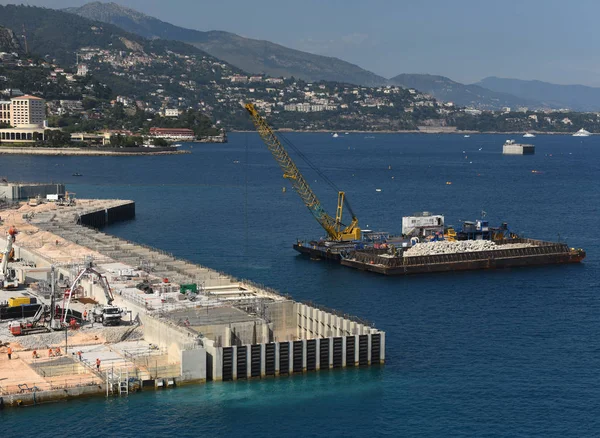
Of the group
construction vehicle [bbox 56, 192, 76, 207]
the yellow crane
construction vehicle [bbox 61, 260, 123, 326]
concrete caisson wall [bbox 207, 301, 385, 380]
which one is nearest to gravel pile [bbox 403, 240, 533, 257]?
the yellow crane

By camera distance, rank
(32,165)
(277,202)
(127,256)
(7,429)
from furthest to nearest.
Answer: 1. (32,165)
2. (277,202)
3. (127,256)
4. (7,429)

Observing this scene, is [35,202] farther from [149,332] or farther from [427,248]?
[149,332]

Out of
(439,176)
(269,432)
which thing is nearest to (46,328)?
(269,432)

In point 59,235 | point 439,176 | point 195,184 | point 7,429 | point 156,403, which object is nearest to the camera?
point 7,429

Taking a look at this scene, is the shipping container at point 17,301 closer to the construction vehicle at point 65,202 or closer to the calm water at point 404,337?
the calm water at point 404,337

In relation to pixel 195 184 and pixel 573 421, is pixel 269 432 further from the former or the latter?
pixel 195 184

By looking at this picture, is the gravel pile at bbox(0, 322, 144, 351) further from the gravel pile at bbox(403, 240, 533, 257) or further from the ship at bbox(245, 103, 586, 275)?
the gravel pile at bbox(403, 240, 533, 257)

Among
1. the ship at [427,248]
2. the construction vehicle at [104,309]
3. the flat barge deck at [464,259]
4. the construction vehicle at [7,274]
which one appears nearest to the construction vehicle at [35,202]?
the ship at [427,248]
